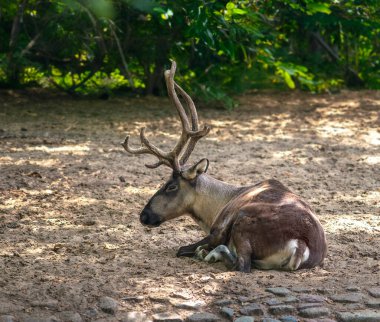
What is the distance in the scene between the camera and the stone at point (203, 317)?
4992mm

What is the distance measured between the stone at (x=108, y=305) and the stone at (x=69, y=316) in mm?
181

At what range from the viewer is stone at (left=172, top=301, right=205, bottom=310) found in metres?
5.16

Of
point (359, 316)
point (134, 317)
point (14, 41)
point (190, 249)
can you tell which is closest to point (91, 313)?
point (134, 317)

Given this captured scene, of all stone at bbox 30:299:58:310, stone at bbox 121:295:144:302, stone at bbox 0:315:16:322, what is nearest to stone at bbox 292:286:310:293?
stone at bbox 121:295:144:302

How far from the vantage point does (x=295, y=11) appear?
12688mm

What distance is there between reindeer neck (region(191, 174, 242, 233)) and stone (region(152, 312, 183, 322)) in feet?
6.43

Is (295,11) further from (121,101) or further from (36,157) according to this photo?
(36,157)

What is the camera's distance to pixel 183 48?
42.3 feet

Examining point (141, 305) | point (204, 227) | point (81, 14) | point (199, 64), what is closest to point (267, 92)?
point (199, 64)

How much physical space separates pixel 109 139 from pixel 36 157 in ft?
4.72

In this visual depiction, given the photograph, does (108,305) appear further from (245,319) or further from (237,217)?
(237,217)

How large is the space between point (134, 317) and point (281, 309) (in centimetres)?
94

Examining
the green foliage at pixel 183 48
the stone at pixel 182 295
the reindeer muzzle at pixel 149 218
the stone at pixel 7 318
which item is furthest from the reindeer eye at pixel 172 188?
the green foliage at pixel 183 48

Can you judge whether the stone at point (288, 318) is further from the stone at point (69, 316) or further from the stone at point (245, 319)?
the stone at point (69, 316)
